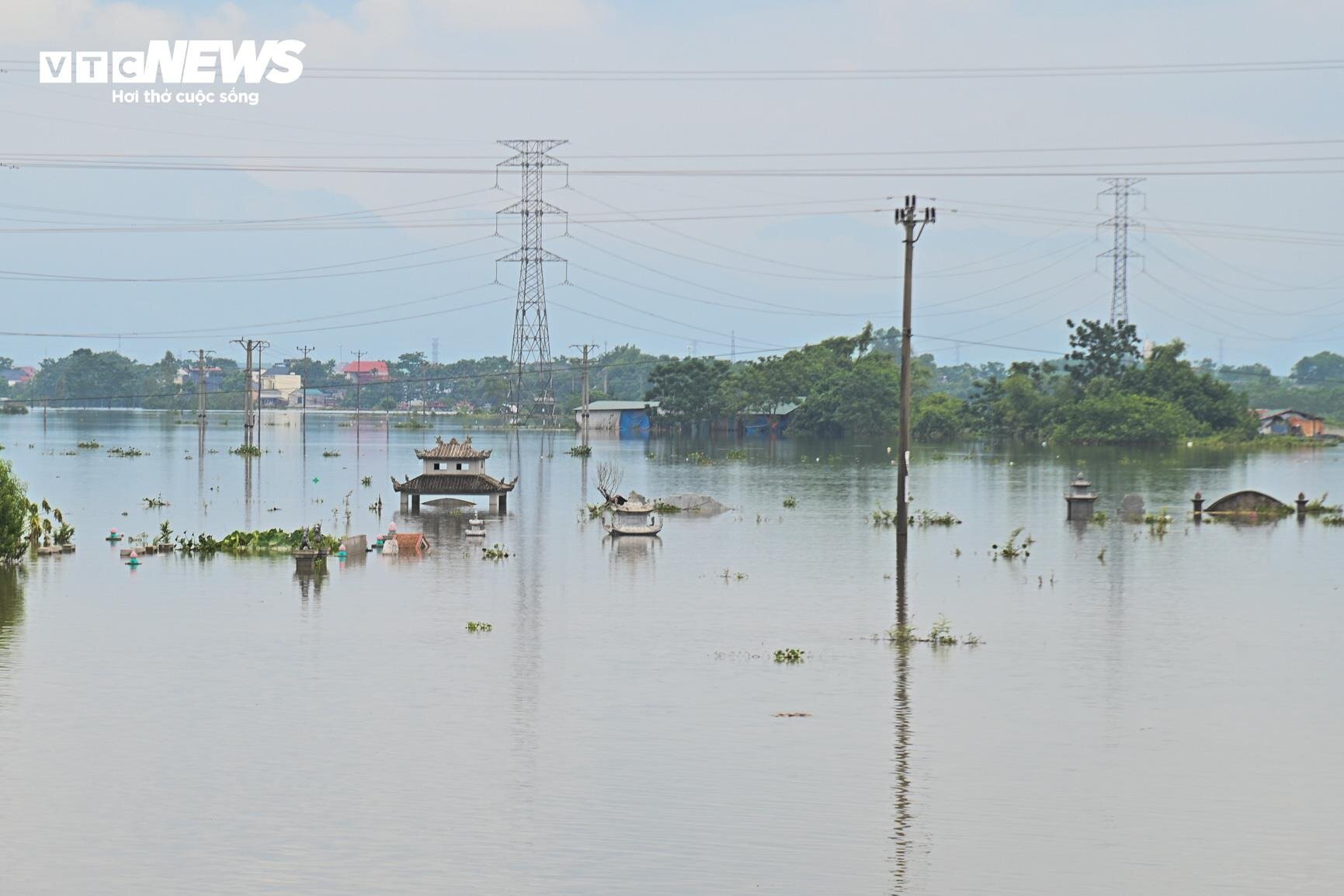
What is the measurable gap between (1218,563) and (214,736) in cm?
3756

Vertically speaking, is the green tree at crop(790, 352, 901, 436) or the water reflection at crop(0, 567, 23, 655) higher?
the green tree at crop(790, 352, 901, 436)

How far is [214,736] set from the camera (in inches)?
1018

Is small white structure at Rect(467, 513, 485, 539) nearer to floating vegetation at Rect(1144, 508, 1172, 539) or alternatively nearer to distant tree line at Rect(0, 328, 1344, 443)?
floating vegetation at Rect(1144, 508, 1172, 539)

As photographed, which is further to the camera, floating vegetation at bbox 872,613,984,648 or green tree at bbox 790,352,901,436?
green tree at bbox 790,352,901,436

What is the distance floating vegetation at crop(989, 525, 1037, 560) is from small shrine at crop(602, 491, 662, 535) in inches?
505

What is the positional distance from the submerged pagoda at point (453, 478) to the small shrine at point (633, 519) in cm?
1157

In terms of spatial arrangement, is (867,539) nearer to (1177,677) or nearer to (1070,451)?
(1177,677)

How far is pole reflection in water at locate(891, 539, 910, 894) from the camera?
19.8 m

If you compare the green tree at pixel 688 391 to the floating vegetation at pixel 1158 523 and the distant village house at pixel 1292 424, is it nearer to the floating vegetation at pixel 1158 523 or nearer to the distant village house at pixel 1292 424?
the distant village house at pixel 1292 424

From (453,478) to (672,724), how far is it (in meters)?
46.6

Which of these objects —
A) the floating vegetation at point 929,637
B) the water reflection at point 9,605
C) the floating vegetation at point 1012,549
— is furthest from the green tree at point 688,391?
the floating vegetation at point 929,637

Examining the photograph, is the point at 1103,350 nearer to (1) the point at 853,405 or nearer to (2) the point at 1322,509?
(1) the point at 853,405

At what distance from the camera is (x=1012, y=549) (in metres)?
55.6

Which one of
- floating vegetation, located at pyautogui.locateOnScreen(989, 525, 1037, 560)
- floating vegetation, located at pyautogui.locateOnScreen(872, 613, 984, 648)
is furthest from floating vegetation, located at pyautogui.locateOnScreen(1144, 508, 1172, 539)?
floating vegetation, located at pyautogui.locateOnScreen(872, 613, 984, 648)
